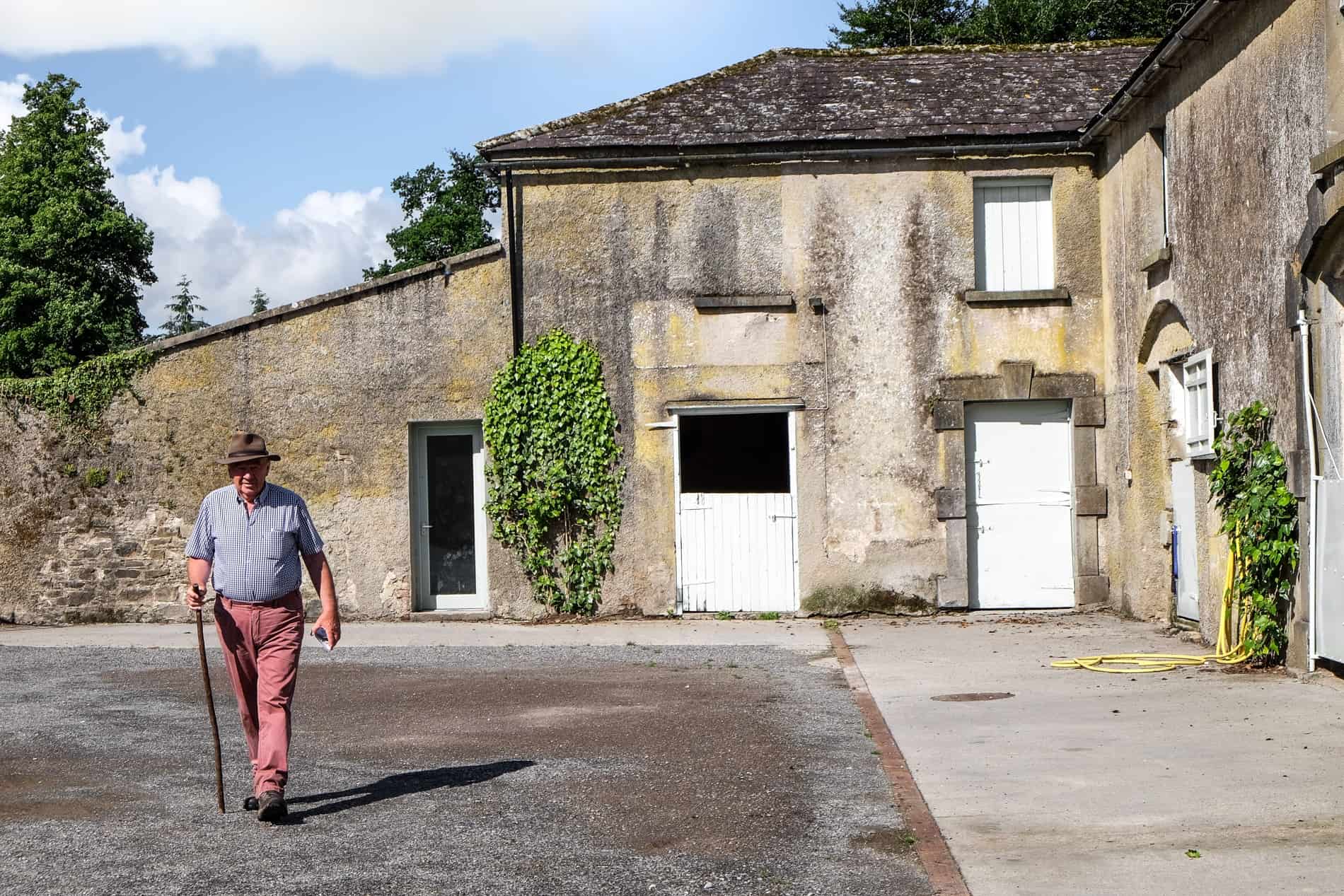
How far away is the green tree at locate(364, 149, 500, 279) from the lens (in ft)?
159

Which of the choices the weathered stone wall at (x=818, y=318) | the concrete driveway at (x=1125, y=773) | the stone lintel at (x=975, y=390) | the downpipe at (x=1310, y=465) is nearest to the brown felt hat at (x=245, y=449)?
the concrete driveway at (x=1125, y=773)

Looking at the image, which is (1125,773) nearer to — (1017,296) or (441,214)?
(1017,296)

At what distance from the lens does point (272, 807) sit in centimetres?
675

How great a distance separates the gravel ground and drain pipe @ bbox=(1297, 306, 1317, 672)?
3.28m

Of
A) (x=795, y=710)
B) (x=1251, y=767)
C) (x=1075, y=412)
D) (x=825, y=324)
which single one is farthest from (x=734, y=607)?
(x=1251, y=767)

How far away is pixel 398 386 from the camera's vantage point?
16297mm

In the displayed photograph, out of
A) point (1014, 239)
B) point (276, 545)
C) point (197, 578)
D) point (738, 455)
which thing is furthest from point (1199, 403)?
point (197, 578)

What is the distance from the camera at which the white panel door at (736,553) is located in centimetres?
1619

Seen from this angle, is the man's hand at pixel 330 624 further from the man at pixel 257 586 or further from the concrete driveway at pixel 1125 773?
the concrete driveway at pixel 1125 773

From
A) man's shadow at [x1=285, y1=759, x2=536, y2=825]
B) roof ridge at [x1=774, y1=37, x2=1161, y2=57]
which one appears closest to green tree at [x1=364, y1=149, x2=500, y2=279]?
roof ridge at [x1=774, y1=37, x2=1161, y2=57]

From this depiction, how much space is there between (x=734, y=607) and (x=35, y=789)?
957cm

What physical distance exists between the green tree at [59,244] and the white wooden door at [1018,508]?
23983mm

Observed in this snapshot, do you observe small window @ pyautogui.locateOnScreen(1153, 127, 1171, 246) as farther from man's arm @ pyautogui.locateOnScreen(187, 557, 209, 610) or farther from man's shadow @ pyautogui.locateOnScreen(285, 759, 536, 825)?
man's arm @ pyautogui.locateOnScreen(187, 557, 209, 610)

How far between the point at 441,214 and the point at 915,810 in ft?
145
